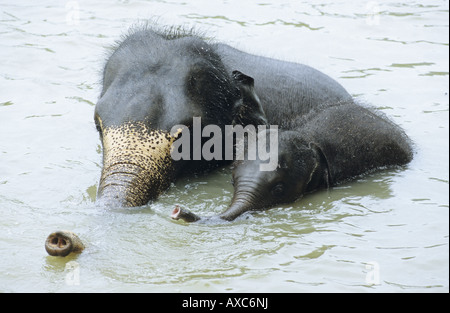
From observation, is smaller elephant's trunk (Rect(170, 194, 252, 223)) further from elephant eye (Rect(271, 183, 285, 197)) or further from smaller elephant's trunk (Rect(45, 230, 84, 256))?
smaller elephant's trunk (Rect(45, 230, 84, 256))

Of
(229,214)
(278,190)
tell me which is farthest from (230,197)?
(229,214)

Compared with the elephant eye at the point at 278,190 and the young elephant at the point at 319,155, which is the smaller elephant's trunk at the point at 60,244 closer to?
the young elephant at the point at 319,155

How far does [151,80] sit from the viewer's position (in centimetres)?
595

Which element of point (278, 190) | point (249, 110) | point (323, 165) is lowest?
point (278, 190)

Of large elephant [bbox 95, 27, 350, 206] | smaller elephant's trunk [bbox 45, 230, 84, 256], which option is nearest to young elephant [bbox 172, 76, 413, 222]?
large elephant [bbox 95, 27, 350, 206]

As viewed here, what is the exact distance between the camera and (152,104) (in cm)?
581

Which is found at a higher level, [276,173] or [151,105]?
[151,105]

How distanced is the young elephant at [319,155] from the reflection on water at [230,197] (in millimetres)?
94

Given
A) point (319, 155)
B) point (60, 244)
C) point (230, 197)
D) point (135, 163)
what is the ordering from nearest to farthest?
point (60, 244) → point (135, 163) → point (319, 155) → point (230, 197)

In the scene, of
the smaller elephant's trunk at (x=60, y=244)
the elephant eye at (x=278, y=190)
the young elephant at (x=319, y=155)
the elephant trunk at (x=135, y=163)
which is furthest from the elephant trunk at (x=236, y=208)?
the smaller elephant's trunk at (x=60, y=244)

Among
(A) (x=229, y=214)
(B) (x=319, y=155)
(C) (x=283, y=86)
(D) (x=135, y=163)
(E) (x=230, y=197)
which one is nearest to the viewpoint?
(A) (x=229, y=214)

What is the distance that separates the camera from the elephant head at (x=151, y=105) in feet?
18.3

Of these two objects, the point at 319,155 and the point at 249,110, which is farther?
the point at 249,110

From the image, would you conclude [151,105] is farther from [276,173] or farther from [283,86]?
[283,86]
